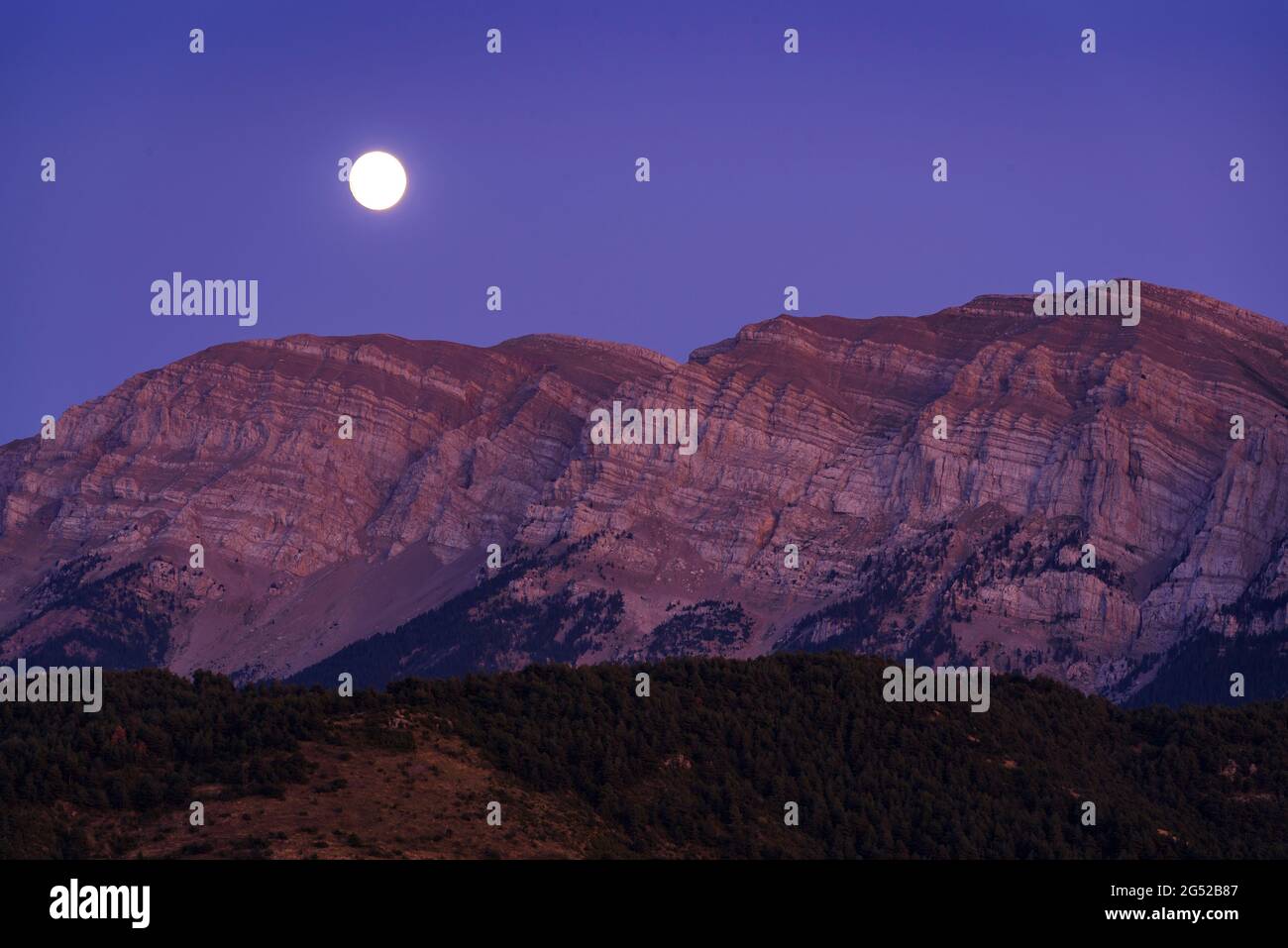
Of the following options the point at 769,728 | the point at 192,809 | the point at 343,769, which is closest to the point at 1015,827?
the point at 769,728

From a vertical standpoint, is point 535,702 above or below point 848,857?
above

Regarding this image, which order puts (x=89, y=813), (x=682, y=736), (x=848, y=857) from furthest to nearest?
(x=682, y=736) → (x=848, y=857) → (x=89, y=813)

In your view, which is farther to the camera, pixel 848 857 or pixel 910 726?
pixel 910 726
